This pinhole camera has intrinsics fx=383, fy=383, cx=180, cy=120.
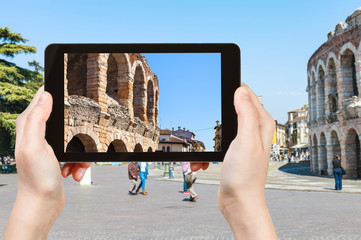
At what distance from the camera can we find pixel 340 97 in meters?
28.4

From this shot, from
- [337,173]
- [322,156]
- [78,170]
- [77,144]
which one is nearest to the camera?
[78,170]

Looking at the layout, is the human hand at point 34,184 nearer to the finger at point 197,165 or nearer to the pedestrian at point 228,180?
the pedestrian at point 228,180

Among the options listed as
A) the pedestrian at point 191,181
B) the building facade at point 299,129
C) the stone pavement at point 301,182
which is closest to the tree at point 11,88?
the stone pavement at point 301,182

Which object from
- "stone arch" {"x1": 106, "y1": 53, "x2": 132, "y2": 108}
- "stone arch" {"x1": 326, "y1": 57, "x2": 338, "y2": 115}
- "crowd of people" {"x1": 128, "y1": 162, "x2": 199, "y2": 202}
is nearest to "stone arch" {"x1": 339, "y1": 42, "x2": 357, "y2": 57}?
"stone arch" {"x1": 326, "y1": 57, "x2": 338, "y2": 115}

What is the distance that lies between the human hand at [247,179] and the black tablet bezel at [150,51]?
0.38 m

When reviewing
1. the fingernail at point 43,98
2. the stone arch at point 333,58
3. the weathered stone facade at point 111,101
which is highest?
the stone arch at point 333,58

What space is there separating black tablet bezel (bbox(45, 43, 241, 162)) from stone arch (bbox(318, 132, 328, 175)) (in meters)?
33.0

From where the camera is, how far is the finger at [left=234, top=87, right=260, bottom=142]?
1846 millimetres

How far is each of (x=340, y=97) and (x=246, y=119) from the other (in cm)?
2902

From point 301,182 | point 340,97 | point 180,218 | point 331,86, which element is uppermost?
point 331,86

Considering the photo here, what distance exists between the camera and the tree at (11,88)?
30.7 meters

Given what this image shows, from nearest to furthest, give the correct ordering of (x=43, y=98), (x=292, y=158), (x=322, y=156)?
(x=43, y=98), (x=322, y=156), (x=292, y=158)

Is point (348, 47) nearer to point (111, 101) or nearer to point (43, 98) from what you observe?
point (111, 101)

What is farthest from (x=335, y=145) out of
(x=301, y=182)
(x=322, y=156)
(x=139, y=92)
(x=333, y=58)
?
(x=139, y=92)
